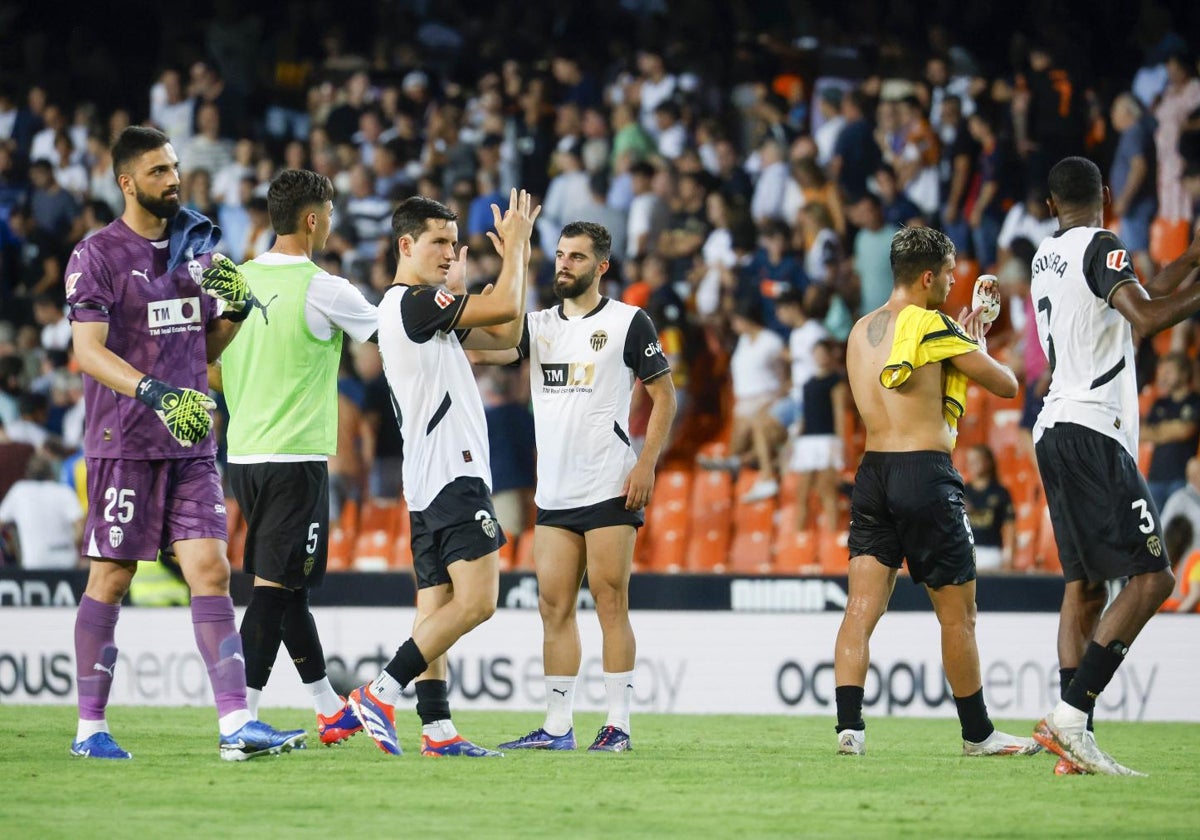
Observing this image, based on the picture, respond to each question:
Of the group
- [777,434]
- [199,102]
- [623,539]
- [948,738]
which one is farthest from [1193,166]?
[199,102]

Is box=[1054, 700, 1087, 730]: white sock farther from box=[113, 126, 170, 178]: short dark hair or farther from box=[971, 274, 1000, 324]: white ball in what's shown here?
box=[113, 126, 170, 178]: short dark hair

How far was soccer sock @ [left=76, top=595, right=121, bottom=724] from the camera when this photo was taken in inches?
285

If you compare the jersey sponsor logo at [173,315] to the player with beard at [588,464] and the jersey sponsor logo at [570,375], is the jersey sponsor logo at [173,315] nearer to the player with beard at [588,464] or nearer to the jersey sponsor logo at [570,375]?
the player with beard at [588,464]

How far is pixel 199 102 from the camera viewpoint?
1997 centimetres

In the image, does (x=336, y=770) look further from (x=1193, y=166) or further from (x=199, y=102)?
(x=199, y=102)

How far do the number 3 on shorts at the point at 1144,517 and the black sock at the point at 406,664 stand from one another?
310 centimetres

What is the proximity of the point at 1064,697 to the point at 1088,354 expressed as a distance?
150 cm

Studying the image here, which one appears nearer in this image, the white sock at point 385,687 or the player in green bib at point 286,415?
the white sock at point 385,687

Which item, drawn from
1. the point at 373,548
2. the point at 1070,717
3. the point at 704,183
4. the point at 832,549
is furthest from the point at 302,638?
the point at 704,183

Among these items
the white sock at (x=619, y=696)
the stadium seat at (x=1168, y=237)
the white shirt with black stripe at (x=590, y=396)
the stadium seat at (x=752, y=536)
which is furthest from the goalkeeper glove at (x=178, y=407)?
the stadium seat at (x=1168, y=237)

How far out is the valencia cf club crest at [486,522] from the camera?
754cm

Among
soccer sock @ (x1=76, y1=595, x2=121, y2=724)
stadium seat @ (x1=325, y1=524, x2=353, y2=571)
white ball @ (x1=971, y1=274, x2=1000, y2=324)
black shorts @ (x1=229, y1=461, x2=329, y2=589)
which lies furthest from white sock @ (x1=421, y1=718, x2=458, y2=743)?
stadium seat @ (x1=325, y1=524, x2=353, y2=571)

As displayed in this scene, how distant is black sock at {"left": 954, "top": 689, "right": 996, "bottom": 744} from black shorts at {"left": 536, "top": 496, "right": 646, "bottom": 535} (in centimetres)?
169

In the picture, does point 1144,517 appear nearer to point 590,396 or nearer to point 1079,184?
point 1079,184
